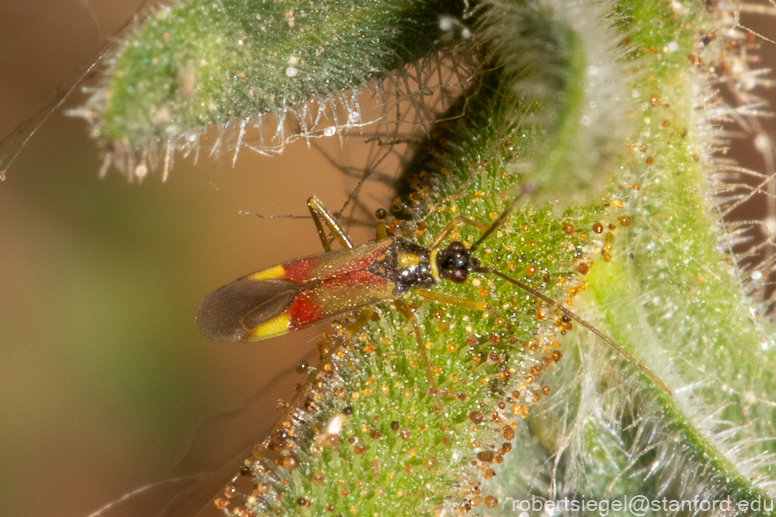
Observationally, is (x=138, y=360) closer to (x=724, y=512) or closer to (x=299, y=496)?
(x=299, y=496)

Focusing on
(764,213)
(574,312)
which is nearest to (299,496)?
(574,312)

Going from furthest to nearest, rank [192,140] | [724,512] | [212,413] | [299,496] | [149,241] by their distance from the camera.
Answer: [149,241] < [212,413] < [724,512] < [299,496] < [192,140]

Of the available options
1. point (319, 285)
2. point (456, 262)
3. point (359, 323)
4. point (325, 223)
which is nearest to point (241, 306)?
point (319, 285)

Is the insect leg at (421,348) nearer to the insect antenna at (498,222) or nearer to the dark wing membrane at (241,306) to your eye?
the insect antenna at (498,222)

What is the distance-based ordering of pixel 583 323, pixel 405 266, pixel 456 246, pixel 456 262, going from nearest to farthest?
pixel 583 323
pixel 456 246
pixel 456 262
pixel 405 266

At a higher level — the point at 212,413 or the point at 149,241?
the point at 149,241

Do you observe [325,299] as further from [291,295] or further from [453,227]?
[453,227]

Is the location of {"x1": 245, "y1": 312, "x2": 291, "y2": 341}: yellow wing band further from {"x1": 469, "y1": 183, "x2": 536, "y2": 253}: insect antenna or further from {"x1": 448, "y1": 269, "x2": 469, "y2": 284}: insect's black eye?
{"x1": 469, "y1": 183, "x2": 536, "y2": 253}: insect antenna

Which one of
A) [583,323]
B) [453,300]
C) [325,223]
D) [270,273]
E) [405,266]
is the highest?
[325,223]
